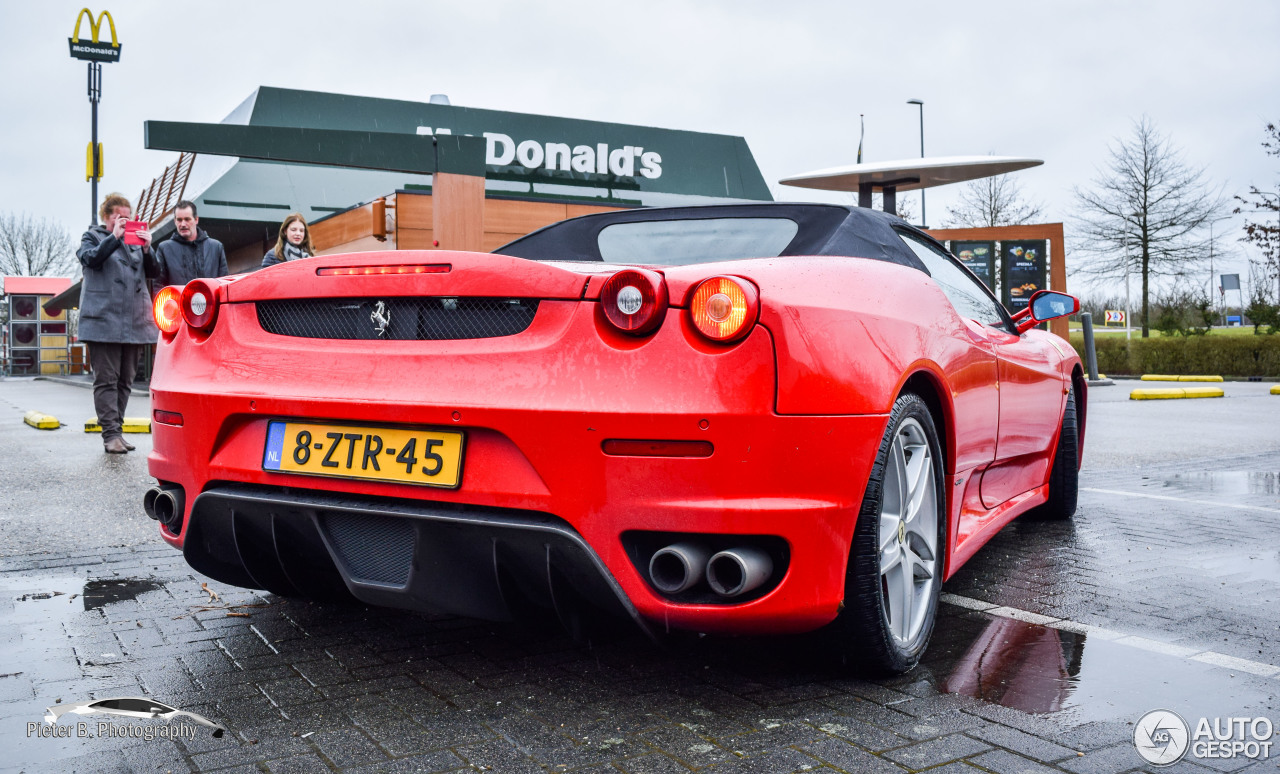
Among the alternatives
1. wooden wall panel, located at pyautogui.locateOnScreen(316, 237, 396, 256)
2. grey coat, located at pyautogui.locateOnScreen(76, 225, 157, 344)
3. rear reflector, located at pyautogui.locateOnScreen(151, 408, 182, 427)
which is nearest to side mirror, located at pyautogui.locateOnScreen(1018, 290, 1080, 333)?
rear reflector, located at pyautogui.locateOnScreen(151, 408, 182, 427)

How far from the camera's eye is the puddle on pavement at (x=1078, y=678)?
2.59 metres

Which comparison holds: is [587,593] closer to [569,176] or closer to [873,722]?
[873,722]

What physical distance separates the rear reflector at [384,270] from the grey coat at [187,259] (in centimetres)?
591

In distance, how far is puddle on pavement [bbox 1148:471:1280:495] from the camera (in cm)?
648

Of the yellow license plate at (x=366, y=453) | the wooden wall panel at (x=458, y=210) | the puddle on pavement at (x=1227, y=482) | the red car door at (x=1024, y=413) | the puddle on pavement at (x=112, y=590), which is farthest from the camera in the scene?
the wooden wall panel at (x=458, y=210)

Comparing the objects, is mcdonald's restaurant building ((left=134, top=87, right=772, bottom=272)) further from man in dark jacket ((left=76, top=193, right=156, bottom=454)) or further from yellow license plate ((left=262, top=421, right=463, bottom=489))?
yellow license plate ((left=262, top=421, right=463, bottom=489))

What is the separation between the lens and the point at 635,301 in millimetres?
2381

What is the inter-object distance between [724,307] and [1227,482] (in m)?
5.86

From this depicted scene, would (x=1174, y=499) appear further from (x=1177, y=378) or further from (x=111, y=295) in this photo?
(x=1177, y=378)

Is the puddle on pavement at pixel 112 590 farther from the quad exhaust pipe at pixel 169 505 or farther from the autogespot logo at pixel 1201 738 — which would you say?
the autogespot logo at pixel 1201 738

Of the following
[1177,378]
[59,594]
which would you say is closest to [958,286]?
[59,594]

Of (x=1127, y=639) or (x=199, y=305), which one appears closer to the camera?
(x=199, y=305)

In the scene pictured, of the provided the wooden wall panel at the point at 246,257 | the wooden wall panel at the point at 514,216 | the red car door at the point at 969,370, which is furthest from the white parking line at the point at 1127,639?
the wooden wall panel at the point at 246,257

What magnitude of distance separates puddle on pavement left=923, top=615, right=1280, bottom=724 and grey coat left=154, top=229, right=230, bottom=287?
6.75 meters
